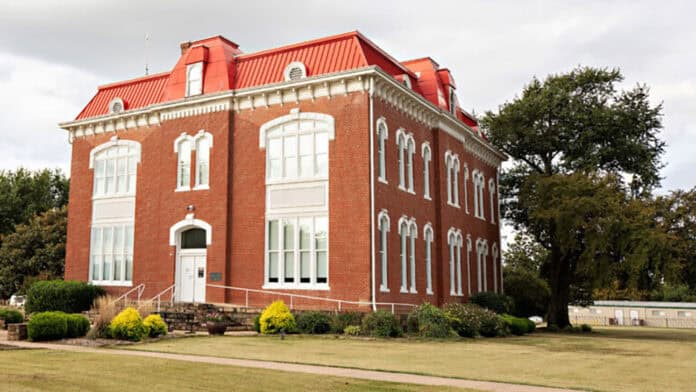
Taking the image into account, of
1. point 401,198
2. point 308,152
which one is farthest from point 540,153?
point 308,152

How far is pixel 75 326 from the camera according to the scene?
19.3 m

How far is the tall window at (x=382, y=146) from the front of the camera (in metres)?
25.6

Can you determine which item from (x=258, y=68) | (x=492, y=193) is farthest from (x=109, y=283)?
(x=492, y=193)

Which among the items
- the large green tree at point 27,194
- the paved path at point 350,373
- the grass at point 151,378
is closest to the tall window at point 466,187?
the paved path at point 350,373

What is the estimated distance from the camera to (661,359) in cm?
1833

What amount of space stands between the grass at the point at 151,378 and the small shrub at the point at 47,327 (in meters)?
4.73

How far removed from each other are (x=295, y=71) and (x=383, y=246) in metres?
8.03

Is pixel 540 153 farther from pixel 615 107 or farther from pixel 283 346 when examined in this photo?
pixel 283 346

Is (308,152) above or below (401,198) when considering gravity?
above

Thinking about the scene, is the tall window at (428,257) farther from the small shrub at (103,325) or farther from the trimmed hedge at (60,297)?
the trimmed hedge at (60,297)

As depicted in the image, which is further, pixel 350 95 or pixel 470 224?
pixel 470 224

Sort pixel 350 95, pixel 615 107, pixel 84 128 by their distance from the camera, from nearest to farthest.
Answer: pixel 350 95, pixel 84 128, pixel 615 107

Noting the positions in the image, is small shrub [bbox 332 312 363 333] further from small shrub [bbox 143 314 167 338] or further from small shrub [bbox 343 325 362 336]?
small shrub [bbox 143 314 167 338]

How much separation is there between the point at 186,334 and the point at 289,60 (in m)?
12.3
